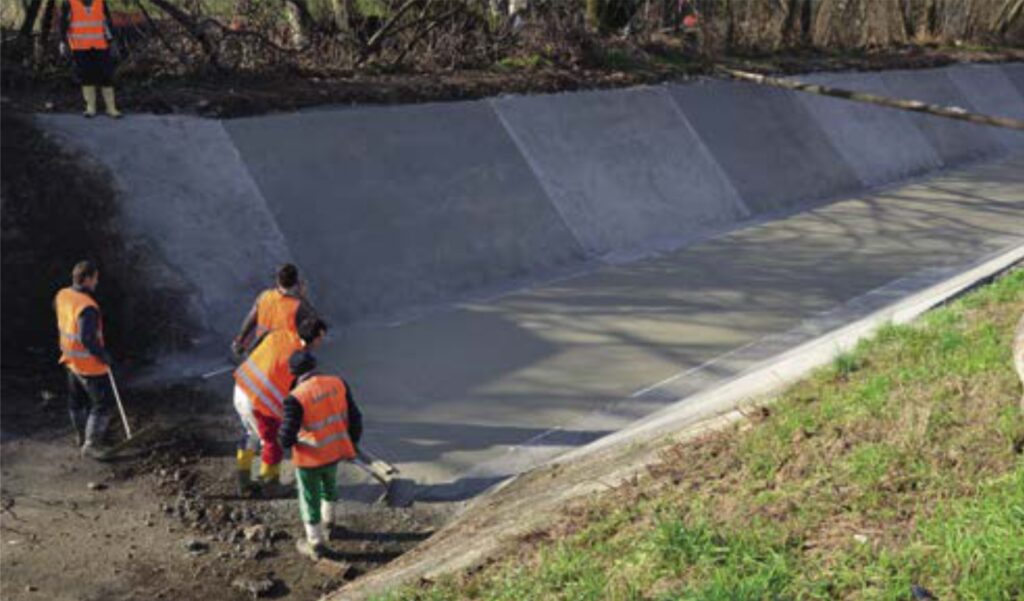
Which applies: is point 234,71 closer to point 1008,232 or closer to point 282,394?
point 282,394

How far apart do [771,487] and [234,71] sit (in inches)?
412

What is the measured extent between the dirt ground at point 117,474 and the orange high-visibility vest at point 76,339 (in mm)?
618

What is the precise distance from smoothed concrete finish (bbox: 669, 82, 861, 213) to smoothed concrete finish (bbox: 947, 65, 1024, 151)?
23.5ft

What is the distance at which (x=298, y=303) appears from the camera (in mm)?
7809

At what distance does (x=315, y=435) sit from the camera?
21.4 feet

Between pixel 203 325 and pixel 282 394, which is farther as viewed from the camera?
pixel 203 325

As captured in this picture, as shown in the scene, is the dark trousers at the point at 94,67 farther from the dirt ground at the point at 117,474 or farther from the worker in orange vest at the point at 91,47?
the dirt ground at the point at 117,474

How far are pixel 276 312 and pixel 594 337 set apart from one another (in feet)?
10.9

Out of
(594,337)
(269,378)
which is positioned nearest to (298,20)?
(594,337)

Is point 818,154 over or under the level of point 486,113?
under

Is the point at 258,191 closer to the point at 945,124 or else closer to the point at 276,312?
the point at 276,312

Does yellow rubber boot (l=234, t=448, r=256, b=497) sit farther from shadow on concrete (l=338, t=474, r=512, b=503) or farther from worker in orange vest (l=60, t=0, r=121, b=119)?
worker in orange vest (l=60, t=0, r=121, b=119)

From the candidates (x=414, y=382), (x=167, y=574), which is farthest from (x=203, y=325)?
(x=167, y=574)

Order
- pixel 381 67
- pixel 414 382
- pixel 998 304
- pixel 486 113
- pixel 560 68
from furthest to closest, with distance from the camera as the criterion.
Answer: pixel 560 68
pixel 381 67
pixel 486 113
pixel 414 382
pixel 998 304
